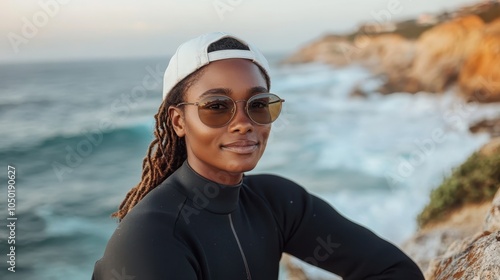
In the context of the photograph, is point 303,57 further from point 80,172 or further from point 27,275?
point 27,275

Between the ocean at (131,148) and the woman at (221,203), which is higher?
the woman at (221,203)

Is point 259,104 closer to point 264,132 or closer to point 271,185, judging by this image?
point 264,132

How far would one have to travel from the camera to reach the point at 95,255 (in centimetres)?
1254

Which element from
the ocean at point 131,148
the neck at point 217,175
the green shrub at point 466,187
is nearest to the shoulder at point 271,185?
the neck at point 217,175

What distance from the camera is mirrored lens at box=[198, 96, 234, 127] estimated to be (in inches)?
81.0

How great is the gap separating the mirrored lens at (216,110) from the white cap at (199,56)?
4.7 inches

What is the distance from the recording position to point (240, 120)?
210cm

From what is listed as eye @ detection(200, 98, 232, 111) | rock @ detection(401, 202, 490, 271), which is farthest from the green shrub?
eye @ detection(200, 98, 232, 111)

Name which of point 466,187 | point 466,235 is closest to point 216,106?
point 466,235

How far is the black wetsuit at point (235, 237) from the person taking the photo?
1838mm

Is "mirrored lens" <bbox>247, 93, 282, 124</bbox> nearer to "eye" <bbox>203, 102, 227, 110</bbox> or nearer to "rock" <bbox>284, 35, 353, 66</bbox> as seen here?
"eye" <bbox>203, 102, 227, 110</bbox>

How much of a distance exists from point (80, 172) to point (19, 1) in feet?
16.0

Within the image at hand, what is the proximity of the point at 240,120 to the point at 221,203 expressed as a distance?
11.9 inches

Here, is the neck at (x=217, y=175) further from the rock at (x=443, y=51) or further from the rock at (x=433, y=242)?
the rock at (x=443, y=51)
